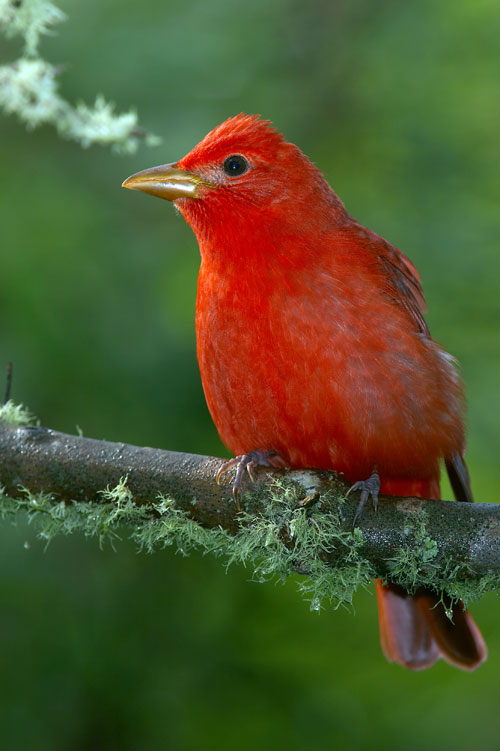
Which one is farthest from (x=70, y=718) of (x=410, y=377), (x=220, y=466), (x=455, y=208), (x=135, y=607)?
(x=455, y=208)

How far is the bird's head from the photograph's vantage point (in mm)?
3693

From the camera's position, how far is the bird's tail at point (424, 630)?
404 centimetres

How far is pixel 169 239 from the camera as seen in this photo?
5582mm

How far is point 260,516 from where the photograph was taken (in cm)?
314

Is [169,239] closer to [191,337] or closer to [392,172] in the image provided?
[191,337]

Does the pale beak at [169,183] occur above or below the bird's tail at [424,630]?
above

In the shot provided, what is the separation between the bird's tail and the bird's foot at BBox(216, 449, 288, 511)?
672mm

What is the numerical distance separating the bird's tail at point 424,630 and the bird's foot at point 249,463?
2.20 ft

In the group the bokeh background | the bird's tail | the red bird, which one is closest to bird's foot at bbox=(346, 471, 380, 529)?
the red bird

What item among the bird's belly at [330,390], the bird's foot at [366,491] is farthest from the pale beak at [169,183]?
the bird's foot at [366,491]

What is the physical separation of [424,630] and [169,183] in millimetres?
2279

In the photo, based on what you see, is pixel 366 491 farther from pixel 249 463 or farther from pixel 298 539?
pixel 249 463

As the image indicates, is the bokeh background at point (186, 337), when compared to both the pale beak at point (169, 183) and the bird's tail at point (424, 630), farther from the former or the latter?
the pale beak at point (169, 183)

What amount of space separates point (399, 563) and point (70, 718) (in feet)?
8.18
